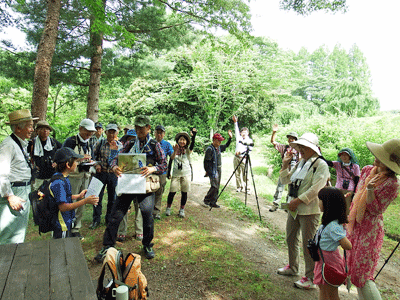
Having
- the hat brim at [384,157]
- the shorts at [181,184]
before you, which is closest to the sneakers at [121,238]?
the shorts at [181,184]

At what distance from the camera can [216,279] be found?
3312 mm

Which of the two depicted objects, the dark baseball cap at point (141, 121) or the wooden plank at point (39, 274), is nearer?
the wooden plank at point (39, 274)

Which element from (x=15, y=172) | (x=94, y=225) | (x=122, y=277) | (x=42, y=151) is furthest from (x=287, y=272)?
(x=42, y=151)

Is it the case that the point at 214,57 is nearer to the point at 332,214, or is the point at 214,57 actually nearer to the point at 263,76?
the point at 263,76

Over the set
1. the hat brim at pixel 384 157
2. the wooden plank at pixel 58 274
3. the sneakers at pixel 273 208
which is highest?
the hat brim at pixel 384 157

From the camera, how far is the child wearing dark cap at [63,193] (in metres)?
2.71

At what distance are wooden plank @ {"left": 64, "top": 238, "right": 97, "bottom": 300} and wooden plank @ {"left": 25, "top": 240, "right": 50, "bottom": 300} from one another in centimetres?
15

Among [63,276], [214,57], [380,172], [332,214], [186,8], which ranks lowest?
[63,276]

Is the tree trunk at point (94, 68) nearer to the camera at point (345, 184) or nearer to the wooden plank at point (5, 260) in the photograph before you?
the wooden plank at point (5, 260)

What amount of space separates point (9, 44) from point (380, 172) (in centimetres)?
967

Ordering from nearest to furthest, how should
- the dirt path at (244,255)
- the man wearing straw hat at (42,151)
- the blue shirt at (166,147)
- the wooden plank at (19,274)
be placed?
the wooden plank at (19,274) → the dirt path at (244,255) → the man wearing straw hat at (42,151) → the blue shirt at (166,147)

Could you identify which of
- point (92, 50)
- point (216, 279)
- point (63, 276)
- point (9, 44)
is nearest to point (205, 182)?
point (92, 50)

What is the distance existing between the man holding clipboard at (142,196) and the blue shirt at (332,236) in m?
2.14

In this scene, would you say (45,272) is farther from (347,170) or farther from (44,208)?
(347,170)
